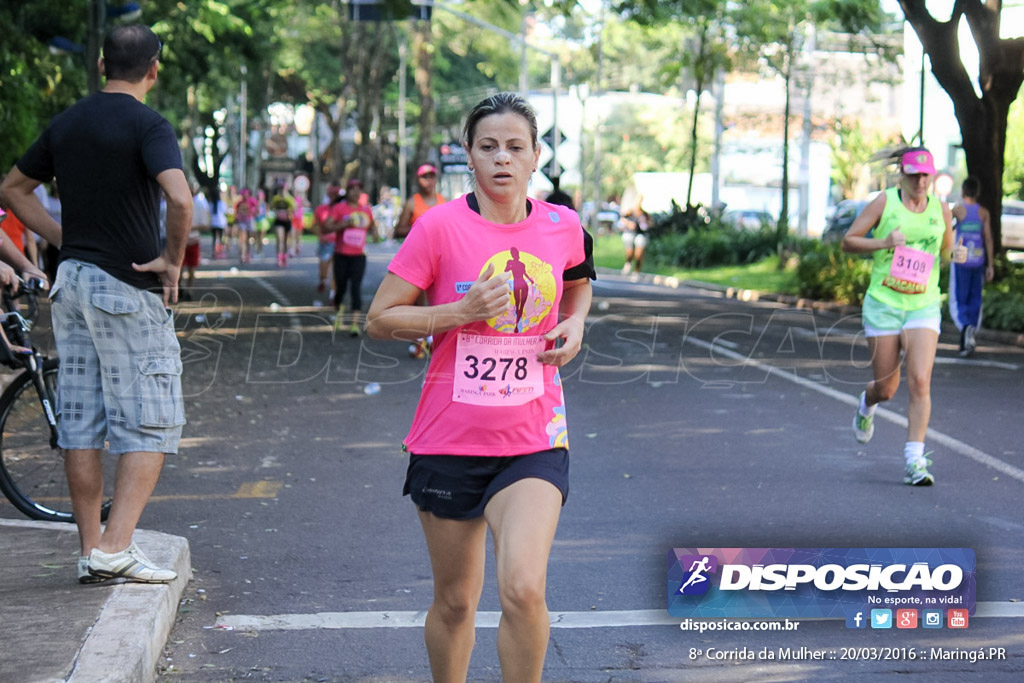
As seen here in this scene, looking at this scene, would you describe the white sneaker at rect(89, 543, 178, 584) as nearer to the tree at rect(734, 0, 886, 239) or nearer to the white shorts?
the tree at rect(734, 0, 886, 239)

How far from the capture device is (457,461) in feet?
12.4

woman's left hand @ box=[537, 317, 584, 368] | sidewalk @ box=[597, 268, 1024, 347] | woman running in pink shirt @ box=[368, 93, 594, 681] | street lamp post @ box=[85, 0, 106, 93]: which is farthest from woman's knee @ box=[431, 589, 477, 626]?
street lamp post @ box=[85, 0, 106, 93]

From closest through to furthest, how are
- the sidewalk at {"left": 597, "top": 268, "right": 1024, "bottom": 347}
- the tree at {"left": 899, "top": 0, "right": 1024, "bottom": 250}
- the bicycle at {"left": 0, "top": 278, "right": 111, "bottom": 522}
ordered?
the bicycle at {"left": 0, "top": 278, "right": 111, "bottom": 522} → the sidewalk at {"left": 597, "top": 268, "right": 1024, "bottom": 347} → the tree at {"left": 899, "top": 0, "right": 1024, "bottom": 250}

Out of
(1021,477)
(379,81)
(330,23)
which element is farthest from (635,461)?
(330,23)

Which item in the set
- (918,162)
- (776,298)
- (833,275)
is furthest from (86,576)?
(776,298)

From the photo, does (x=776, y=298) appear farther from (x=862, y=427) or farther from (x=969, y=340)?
(x=862, y=427)

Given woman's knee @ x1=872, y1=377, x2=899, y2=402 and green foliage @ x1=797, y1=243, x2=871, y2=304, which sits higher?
woman's knee @ x1=872, y1=377, x2=899, y2=402

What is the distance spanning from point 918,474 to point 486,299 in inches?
196

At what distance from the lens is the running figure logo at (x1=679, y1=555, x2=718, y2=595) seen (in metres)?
4.86

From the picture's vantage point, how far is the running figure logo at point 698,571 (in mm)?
4863

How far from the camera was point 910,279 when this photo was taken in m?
7.94

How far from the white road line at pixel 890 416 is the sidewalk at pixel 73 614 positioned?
5075mm

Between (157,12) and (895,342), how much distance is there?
18574mm

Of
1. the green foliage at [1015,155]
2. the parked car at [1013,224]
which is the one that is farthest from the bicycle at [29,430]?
the green foliage at [1015,155]
